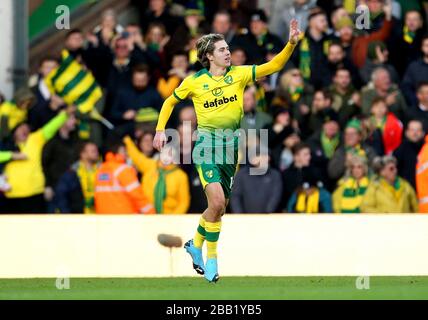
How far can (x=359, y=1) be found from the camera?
21.6 m

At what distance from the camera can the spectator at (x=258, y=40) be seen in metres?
21.0

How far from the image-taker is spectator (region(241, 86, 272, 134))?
20.1 m

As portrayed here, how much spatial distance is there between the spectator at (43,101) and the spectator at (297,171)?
3.27m

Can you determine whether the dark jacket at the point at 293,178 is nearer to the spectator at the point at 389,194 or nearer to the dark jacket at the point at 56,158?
the spectator at the point at 389,194

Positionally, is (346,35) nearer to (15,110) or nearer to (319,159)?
(319,159)

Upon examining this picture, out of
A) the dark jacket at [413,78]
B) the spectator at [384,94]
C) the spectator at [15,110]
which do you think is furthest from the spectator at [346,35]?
the spectator at [15,110]

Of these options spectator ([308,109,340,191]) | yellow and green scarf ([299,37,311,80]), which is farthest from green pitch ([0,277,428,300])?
yellow and green scarf ([299,37,311,80])

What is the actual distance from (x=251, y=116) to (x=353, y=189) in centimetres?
179

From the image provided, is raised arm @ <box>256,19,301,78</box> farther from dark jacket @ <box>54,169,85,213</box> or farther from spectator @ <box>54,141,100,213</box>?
dark jacket @ <box>54,169,85,213</box>

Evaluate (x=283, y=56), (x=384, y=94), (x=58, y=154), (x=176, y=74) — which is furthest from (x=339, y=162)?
(x=283, y=56)

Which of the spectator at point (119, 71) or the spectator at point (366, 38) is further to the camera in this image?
the spectator at point (366, 38)
